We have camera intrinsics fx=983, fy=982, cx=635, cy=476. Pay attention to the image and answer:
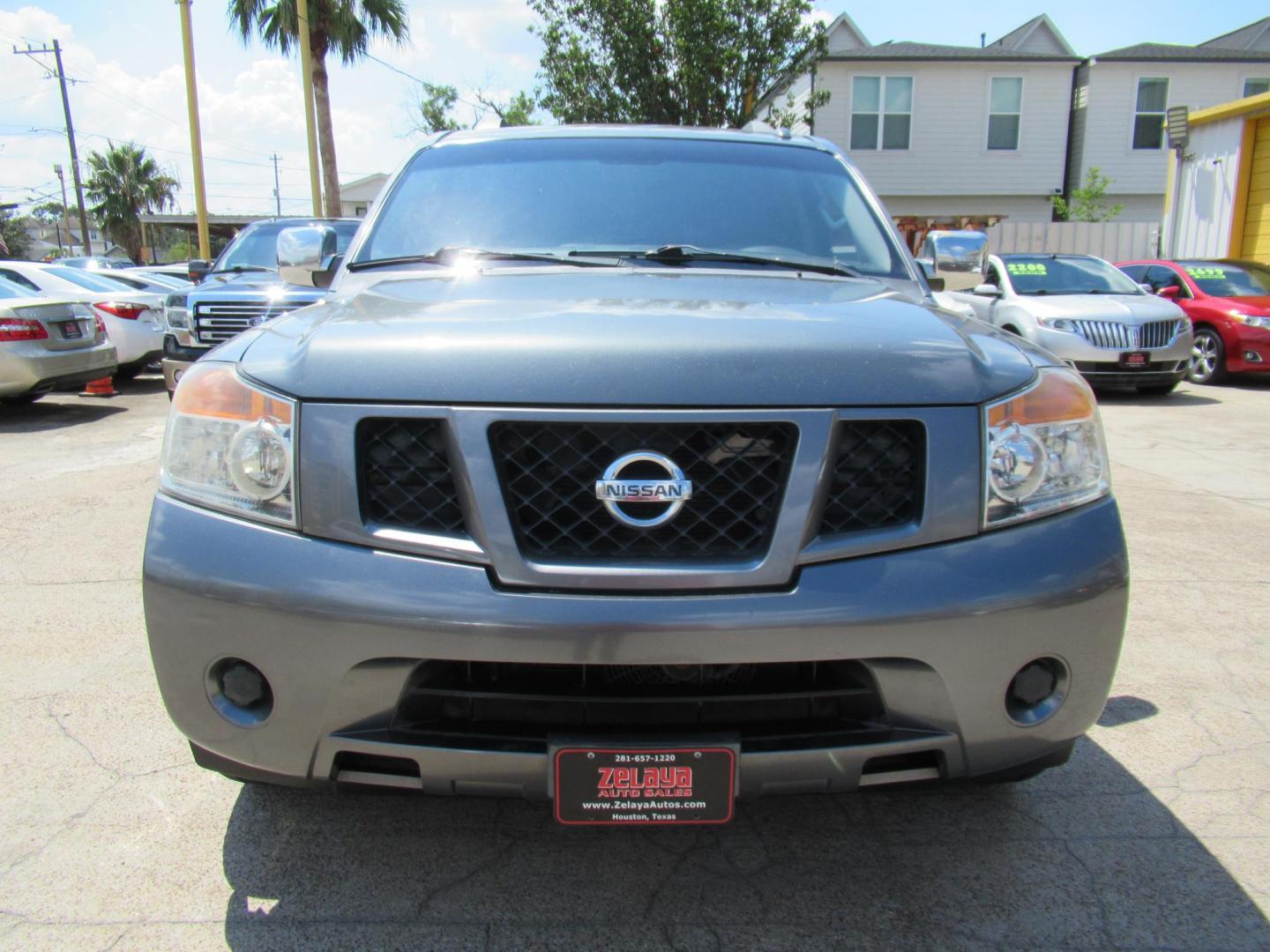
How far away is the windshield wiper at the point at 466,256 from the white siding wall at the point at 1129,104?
85.4 ft

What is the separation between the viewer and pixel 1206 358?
41.4 feet

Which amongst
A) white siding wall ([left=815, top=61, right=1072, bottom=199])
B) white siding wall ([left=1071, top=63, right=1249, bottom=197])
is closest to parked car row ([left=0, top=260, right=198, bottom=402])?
white siding wall ([left=815, top=61, right=1072, bottom=199])

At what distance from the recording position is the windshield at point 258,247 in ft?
31.0

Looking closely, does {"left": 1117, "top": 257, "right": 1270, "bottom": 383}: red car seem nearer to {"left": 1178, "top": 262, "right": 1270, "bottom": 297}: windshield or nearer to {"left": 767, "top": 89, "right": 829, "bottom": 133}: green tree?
{"left": 1178, "top": 262, "right": 1270, "bottom": 297}: windshield

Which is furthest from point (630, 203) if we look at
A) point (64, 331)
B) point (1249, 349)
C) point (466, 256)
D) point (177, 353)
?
point (1249, 349)

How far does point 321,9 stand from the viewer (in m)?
20.9

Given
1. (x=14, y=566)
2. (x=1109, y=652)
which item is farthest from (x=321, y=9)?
(x=1109, y=652)

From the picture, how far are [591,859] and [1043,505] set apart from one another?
129 cm

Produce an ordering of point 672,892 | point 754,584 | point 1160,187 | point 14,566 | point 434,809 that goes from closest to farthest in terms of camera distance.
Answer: point 754,584, point 672,892, point 434,809, point 14,566, point 1160,187

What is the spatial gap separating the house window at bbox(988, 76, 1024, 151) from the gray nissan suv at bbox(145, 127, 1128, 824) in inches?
1016

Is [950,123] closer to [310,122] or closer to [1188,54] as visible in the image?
[1188,54]

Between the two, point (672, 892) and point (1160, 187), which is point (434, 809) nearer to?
point (672, 892)

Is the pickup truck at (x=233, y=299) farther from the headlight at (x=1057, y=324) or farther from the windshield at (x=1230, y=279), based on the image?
the windshield at (x=1230, y=279)

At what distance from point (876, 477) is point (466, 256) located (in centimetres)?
147
